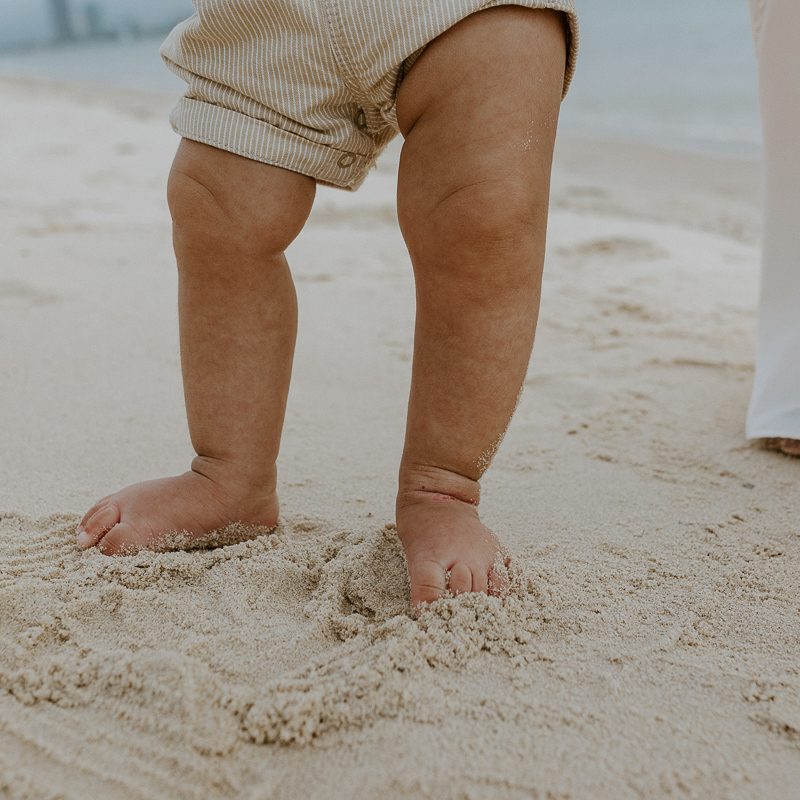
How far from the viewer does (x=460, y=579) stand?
0.88m

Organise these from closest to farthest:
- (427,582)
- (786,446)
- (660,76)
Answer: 1. (427,582)
2. (786,446)
3. (660,76)

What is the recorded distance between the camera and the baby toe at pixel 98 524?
99 centimetres

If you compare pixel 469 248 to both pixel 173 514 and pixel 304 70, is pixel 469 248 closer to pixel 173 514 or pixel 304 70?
pixel 304 70

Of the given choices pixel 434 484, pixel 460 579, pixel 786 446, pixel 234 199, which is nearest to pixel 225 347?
pixel 234 199

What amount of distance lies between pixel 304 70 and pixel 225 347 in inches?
13.2

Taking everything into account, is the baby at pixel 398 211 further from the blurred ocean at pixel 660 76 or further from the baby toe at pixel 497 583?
the blurred ocean at pixel 660 76

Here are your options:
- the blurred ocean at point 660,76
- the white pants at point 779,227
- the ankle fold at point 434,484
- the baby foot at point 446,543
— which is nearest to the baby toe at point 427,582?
the baby foot at point 446,543

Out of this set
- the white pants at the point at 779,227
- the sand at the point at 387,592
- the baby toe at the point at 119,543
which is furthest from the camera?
the white pants at the point at 779,227

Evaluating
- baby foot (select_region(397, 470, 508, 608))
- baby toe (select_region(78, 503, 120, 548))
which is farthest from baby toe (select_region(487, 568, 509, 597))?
baby toe (select_region(78, 503, 120, 548))

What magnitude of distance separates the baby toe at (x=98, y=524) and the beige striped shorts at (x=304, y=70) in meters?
0.44

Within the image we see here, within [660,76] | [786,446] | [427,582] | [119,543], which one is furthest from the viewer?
[660,76]

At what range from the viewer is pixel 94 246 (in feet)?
7.97

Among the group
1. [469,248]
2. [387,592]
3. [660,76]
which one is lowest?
[387,592]

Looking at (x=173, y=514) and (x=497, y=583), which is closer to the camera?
(x=497, y=583)
